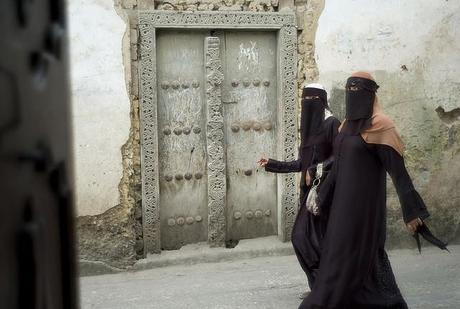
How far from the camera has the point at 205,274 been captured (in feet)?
17.5

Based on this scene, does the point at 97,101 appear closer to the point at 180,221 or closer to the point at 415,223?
the point at 180,221

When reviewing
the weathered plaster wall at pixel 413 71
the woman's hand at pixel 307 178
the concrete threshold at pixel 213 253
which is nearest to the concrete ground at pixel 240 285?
the concrete threshold at pixel 213 253

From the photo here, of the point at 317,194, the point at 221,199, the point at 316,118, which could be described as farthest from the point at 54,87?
the point at 221,199

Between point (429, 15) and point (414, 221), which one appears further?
point (429, 15)

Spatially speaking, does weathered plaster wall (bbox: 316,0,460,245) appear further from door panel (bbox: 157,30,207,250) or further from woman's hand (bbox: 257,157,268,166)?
woman's hand (bbox: 257,157,268,166)

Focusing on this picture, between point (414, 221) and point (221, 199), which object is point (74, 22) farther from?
point (414, 221)

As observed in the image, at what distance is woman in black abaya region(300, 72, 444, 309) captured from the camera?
11.7 ft

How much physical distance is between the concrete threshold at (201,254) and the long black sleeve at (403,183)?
2318mm

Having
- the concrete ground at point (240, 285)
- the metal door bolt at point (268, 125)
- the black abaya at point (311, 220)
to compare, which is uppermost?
the metal door bolt at point (268, 125)

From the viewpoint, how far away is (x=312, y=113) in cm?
440

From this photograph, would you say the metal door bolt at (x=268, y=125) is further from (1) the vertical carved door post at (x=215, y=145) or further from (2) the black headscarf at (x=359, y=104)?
(2) the black headscarf at (x=359, y=104)

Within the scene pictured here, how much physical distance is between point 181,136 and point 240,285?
1436 millimetres

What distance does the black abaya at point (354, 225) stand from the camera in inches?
143

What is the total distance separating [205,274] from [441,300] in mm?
1838
